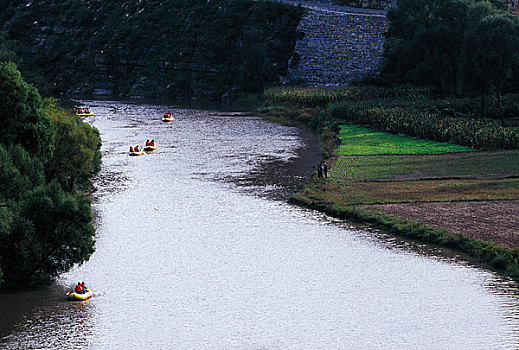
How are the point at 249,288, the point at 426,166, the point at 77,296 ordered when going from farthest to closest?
the point at 426,166, the point at 249,288, the point at 77,296

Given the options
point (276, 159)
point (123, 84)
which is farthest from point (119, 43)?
point (276, 159)

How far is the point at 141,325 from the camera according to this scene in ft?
118

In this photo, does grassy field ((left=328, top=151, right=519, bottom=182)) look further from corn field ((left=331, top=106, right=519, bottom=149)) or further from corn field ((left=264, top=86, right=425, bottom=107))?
corn field ((left=264, top=86, right=425, bottom=107))

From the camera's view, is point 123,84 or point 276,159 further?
point 123,84

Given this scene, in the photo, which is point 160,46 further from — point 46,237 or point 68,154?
point 46,237

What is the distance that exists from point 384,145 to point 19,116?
1717 inches

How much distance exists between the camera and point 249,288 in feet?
133

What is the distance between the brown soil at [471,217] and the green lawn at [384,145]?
2215 centimetres

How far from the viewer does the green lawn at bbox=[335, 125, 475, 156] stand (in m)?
78.6

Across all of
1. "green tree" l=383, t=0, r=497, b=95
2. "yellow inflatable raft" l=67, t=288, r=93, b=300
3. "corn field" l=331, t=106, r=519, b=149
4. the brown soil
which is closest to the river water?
"yellow inflatable raft" l=67, t=288, r=93, b=300

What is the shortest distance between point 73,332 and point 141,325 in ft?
9.62

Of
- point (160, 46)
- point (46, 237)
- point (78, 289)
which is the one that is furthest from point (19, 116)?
point (160, 46)

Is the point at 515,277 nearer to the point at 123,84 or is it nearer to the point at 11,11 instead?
the point at 123,84

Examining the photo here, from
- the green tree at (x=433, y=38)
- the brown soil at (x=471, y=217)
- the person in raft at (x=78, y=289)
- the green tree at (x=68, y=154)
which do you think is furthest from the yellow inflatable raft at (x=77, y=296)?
the green tree at (x=433, y=38)
